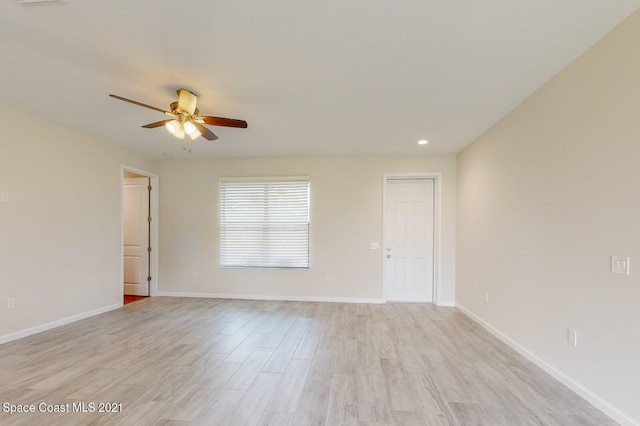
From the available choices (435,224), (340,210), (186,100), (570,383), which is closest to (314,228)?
(340,210)

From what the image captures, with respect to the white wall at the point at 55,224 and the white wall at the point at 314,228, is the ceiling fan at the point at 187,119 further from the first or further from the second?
the white wall at the point at 314,228

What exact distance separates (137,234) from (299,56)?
485 centimetres

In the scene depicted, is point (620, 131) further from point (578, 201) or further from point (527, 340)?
point (527, 340)

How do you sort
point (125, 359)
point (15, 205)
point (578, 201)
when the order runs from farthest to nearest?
point (15, 205) < point (125, 359) < point (578, 201)

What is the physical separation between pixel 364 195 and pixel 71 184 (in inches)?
171

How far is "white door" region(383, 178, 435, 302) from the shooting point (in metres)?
4.66

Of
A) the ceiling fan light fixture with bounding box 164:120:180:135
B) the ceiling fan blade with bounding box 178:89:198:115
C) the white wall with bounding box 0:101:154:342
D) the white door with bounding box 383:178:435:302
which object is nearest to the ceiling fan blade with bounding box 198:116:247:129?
the ceiling fan blade with bounding box 178:89:198:115

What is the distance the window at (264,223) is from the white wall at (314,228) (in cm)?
14

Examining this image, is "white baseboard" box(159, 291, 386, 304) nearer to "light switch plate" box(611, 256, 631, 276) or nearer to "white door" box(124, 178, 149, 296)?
"white door" box(124, 178, 149, 296)

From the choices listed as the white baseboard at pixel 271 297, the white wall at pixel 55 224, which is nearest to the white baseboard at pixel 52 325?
the white wall at pixel 55 224

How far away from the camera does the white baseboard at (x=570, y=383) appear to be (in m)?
1.69

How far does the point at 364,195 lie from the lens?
15.3 ft

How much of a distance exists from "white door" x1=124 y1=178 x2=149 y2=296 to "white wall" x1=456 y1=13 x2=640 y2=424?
19.1 ft

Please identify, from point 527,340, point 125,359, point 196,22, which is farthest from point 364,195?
point 125,359
